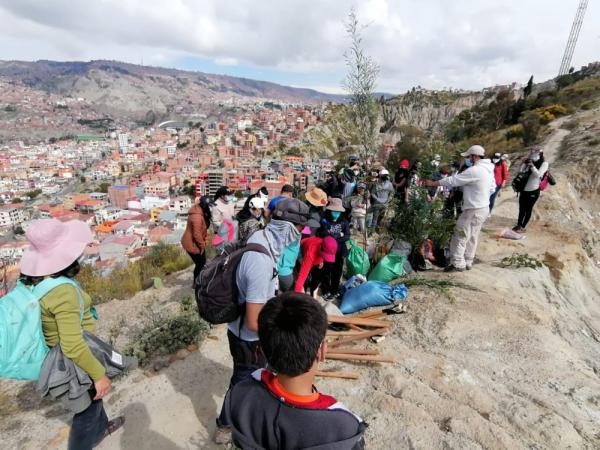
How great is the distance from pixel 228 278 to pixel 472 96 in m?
80.6

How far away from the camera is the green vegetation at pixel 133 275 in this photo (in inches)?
217

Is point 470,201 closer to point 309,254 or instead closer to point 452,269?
point 452,269

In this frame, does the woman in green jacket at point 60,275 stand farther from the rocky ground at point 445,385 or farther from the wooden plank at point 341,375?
the wooden plank at point 341,375

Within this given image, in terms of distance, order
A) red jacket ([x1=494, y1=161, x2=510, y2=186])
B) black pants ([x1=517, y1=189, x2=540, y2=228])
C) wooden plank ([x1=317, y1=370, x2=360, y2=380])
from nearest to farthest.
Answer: wooden plank ([x1=317, y1=370, x2=360, y2=380])
black pants ([x1=517, y1=189, x2=540, y2=228])
red jacket ([x1=494, y1=161, x2=510, y2=186])

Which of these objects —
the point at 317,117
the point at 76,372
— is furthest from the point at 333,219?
the point at 317,117

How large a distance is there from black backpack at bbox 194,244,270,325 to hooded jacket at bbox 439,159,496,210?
10.9 ft

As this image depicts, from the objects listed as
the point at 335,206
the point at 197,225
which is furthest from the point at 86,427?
the point at 335,206

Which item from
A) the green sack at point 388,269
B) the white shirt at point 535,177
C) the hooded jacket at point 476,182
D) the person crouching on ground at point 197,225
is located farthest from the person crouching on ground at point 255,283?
the white shirt at point 535,177

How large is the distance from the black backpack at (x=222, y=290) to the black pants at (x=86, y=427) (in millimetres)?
824

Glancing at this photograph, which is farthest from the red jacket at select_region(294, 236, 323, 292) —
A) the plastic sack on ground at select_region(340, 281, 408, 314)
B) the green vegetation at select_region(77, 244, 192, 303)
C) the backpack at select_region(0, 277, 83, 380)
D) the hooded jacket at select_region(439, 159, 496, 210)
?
the green vegetation at select_region(77, 244, 192, 303)

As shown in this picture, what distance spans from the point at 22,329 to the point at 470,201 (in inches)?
180

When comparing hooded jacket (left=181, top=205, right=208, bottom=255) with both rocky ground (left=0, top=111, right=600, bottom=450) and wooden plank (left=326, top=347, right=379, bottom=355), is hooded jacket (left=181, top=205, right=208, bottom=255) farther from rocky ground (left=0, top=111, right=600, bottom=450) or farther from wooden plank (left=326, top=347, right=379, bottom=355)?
wooden plank (left=326, top=347, right=379, bottom=355)

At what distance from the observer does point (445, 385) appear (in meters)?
2.71

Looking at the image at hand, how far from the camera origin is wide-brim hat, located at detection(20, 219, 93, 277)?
1550mm
